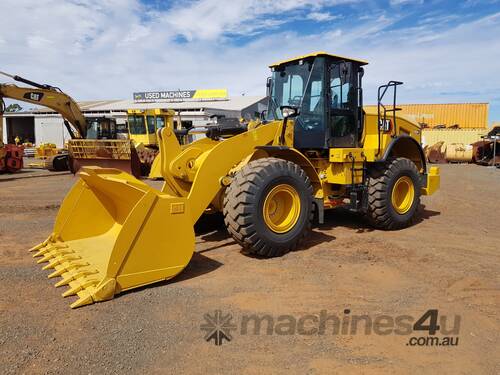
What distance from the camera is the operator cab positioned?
6297 millimetres

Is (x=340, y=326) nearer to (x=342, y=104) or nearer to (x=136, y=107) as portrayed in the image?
(x=342, y=104)

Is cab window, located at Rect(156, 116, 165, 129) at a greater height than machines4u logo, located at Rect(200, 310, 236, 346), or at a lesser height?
greater

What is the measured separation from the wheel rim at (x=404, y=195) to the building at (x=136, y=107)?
97.3 feet

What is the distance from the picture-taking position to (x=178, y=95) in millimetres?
47906

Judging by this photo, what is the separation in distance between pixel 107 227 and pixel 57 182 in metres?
9.94

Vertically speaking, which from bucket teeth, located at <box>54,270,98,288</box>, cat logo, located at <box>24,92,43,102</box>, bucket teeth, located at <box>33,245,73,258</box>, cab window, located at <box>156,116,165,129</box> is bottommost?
bucket teeth, located at <box>54,270,98,288</box>

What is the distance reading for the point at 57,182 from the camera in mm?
14328

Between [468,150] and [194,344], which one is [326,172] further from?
[468,150]

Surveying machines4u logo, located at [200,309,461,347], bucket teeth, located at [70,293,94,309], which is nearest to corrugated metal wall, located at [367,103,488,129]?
machines4u logo, located at [200,309,461,347]

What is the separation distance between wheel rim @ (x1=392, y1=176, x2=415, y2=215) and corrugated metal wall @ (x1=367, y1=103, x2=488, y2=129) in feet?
100

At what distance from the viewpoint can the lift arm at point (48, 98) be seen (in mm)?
15070

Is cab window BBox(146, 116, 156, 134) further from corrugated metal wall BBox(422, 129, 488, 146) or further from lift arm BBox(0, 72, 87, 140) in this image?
corrugated metal wall BBox(422, 129, 488, 146)

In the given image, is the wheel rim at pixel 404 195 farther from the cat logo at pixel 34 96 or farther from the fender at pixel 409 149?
the cat logo at pixel 34 96

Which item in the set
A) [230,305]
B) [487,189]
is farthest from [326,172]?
[487,189]
